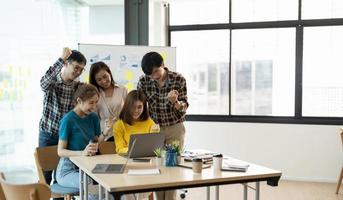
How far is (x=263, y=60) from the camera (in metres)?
5.61

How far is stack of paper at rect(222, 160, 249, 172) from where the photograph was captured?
8.16 ft

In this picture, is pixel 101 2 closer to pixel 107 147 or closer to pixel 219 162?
pixel 107 147

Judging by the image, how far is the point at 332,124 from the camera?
528 centimetres

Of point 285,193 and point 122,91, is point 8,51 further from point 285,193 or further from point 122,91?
point 285,193

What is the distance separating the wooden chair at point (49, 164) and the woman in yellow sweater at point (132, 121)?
469 millimetres

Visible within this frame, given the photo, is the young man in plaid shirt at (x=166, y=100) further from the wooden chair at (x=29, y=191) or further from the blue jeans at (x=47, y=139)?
the wooden chair at (x=29, y=191)

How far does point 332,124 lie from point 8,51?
400cm

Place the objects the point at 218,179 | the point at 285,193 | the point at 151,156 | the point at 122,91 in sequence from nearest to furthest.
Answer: the point at 218,179 < the point at 151,156 < the point at 122,91 < the point at 285,193

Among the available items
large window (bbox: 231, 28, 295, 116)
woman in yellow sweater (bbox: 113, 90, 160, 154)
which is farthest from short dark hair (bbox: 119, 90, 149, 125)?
large window (bbox: 231, 28, 295, 116)

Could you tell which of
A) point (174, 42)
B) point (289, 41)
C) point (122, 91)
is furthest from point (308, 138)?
point (122, 91)

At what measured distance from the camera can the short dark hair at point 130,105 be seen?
3006mm

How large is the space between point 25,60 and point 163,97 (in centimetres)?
159

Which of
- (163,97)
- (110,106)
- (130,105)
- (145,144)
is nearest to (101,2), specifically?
(110,106)

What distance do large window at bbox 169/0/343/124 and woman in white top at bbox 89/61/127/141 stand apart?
2.50m
